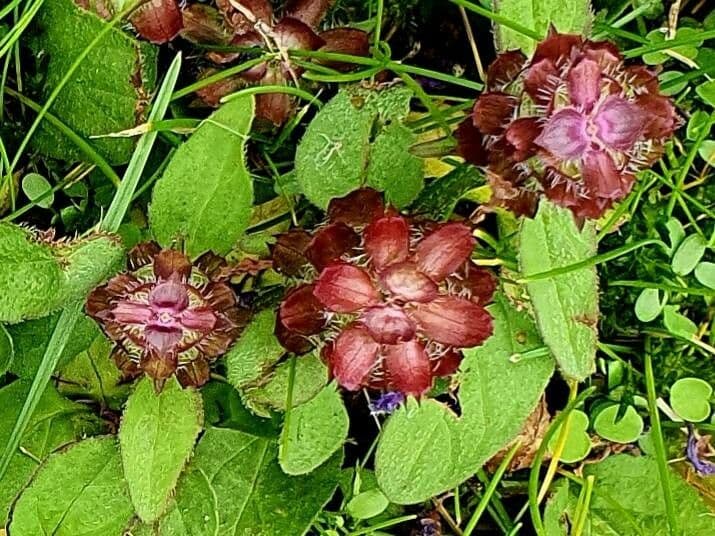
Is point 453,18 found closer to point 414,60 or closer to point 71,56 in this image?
point 414,60

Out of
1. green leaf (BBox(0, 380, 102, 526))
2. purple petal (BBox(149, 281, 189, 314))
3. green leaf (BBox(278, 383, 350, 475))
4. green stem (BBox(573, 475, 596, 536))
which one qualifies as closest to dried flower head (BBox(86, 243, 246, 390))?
purple petal (BBox(149, 281, 189, 314))

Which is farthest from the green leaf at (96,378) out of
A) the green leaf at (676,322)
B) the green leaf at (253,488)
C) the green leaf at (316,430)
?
the green leaf at (676,322)

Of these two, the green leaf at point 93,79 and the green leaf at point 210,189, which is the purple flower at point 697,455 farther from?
the green leaf at point 93,79

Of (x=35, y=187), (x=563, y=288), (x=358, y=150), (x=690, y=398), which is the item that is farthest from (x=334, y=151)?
(x=690, y=398)

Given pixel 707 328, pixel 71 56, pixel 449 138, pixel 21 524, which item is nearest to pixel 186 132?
pixel 71 56

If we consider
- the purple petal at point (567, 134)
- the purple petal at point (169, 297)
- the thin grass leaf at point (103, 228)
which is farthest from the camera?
the thin grass leaf at point (103, 228)

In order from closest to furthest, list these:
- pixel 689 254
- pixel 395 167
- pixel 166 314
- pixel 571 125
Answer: pixel 571 125
pixel 166 314
pixel 395 167
pixel 689 254

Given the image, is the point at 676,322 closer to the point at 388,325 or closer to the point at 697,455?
the point at 697,455

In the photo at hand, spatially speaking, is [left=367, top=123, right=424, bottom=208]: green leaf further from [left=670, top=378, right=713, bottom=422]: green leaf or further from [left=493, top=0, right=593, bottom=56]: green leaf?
[left=670, top=378, right=713, bottom=422]: green leaf
